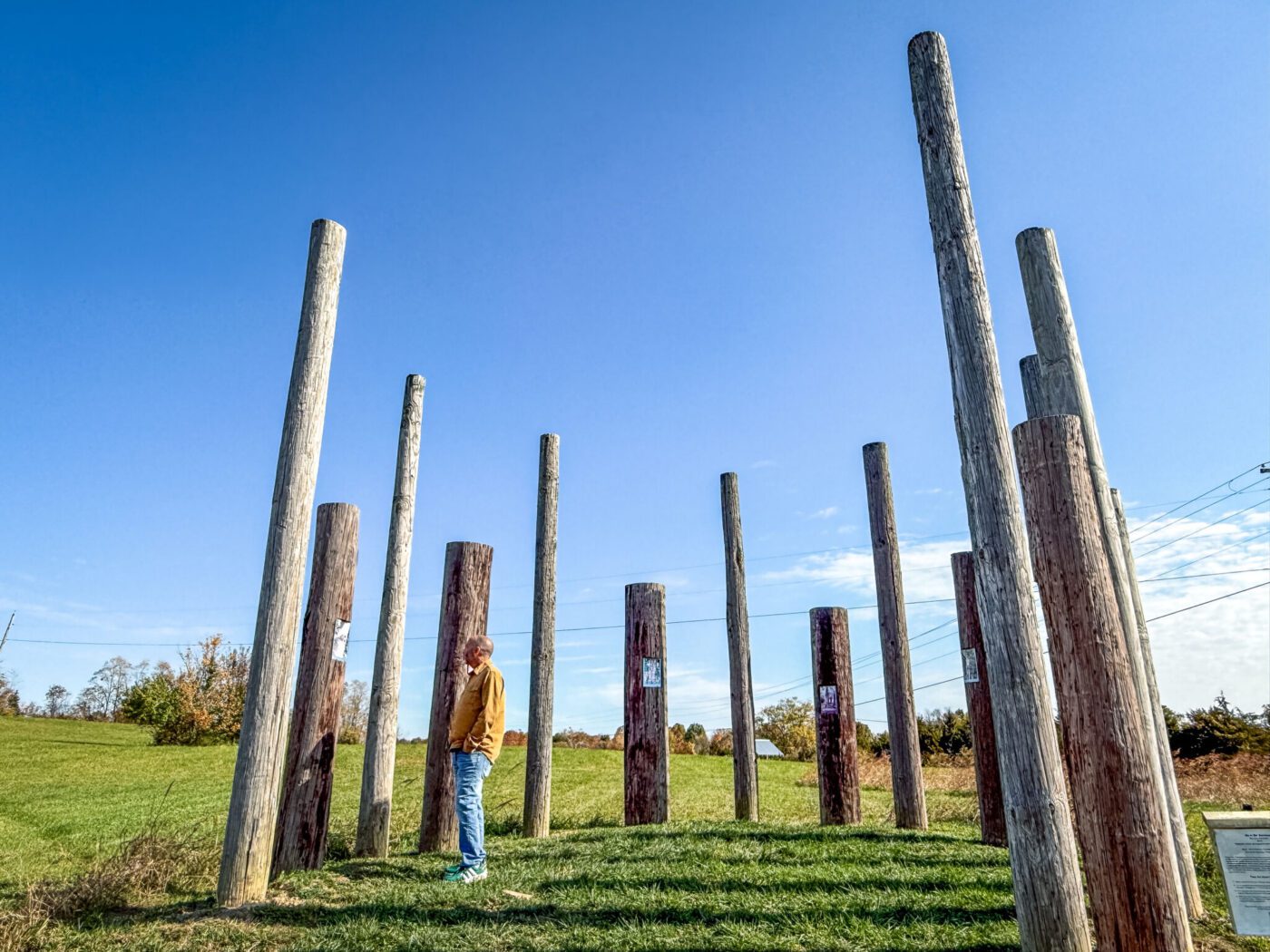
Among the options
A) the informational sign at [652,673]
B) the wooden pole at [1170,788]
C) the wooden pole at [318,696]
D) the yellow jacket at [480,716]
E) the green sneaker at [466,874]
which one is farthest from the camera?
the informational sign at [652,673]

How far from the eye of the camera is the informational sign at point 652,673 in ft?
33.3

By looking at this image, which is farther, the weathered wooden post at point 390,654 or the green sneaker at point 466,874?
the weathered wooden post at point 390,654

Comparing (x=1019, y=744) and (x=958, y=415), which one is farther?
(x=958, y=415)

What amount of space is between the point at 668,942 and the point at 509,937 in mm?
974

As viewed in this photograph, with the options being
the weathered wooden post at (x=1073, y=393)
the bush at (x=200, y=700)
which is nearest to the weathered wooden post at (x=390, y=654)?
the weathered wooden post at (x=1073, y=393)

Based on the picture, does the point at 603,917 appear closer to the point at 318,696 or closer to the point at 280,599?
the point at 280,599

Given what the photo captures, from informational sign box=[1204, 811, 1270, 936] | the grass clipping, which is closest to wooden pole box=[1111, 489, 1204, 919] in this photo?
informational sign box=[1204, 811, 1270, 936]

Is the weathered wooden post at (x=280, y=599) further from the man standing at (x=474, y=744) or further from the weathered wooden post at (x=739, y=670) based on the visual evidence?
the weathered wooden post at (x=739, y=670)

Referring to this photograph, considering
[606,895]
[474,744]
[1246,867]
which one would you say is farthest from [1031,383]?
[474,744]

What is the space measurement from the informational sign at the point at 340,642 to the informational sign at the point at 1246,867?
6.64m

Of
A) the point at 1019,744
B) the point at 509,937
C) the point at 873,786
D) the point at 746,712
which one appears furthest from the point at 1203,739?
the point at 509,937

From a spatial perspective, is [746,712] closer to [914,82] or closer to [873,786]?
[914,82]

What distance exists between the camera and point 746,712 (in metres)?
10.2

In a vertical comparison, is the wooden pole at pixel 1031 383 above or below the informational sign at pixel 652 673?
above
